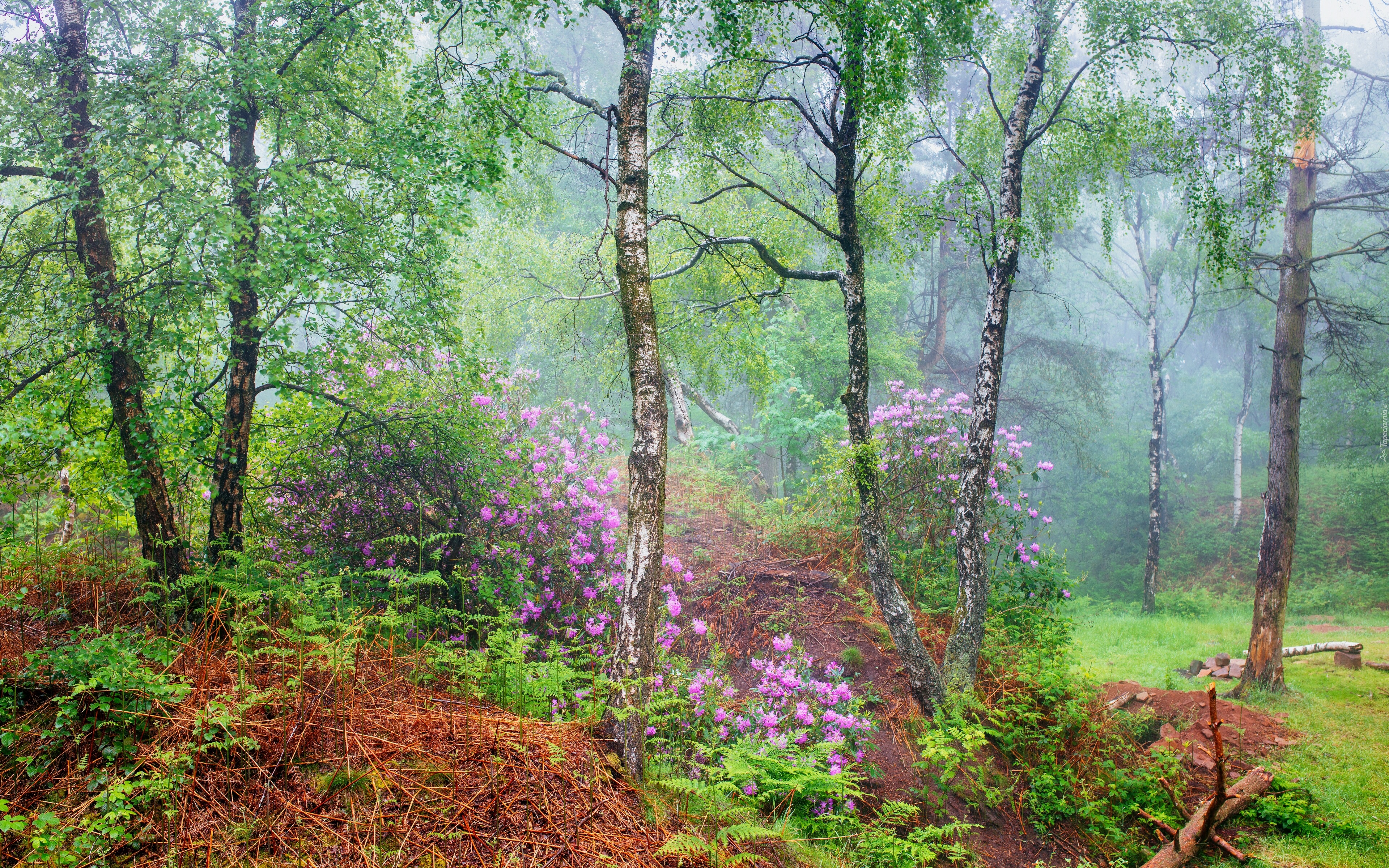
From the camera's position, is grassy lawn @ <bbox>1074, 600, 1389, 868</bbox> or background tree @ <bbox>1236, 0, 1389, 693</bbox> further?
background tree @ <bbox>1236, 0, 1389, 693</bbox>

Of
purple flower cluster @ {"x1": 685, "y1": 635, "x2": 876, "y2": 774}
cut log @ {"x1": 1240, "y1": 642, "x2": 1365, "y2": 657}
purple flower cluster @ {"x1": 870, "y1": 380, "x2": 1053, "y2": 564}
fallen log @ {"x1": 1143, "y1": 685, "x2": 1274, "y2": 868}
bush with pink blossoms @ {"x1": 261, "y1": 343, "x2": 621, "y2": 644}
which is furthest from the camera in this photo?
cut log @ {"x1": 1240, "y1": 642, "x2": 1365, "y2": 657}

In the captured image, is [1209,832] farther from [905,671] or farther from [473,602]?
[473,602]

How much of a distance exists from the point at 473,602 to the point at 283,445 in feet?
7.08

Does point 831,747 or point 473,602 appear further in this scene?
point 473,602

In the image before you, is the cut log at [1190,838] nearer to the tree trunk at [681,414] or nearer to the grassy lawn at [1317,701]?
the grassy lawn at [1317,701]

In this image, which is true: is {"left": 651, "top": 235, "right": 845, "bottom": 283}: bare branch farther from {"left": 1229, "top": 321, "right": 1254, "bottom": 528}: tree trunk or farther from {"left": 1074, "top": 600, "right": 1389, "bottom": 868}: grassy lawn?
{"left": 1229, "top": 321, "right": 1254, "bottom": 528}: tree trunk

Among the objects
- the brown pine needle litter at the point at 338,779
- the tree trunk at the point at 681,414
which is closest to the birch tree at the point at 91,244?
the brown pine needle litter at the point at 338,779

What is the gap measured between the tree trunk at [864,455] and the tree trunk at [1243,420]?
70.6ft

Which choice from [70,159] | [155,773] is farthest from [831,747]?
[70,159]

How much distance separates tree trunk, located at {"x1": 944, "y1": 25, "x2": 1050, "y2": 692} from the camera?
19.6 feet

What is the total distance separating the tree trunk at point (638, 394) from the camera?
3.92m

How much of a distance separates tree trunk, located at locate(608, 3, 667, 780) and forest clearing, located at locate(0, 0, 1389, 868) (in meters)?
0.03

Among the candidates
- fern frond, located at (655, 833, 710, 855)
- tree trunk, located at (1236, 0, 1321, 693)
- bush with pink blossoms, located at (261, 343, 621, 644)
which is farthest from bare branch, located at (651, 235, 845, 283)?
tree trunk, located at (1236, 0, 1321, 693)

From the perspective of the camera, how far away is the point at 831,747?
4.57 m
